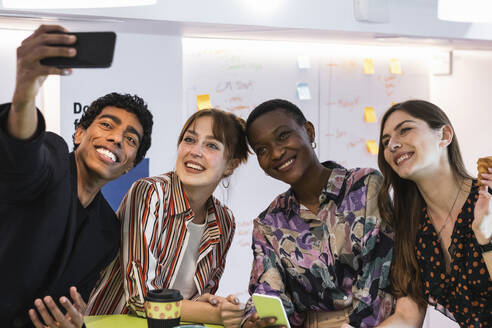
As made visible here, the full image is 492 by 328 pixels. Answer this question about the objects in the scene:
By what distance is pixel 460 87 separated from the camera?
5.35m

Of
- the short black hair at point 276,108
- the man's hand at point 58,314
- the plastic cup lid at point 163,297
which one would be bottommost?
→ the man's hand at point 58,314

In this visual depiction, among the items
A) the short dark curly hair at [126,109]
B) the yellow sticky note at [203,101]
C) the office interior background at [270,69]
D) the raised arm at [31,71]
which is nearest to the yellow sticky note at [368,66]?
the office interior background at [270,69]

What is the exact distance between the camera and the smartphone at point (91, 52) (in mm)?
1508

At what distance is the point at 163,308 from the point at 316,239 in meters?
0.74

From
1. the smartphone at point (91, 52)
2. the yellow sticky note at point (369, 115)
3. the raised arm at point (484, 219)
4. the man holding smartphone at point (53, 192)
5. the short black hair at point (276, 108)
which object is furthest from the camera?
the yellow sticky note at point (369, 115)

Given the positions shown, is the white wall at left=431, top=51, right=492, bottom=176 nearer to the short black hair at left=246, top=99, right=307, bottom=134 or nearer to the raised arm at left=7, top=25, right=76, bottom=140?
the short black hair at left=246, top=99, right=307, bottom=134

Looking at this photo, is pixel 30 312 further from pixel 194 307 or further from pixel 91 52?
pixel 91 52

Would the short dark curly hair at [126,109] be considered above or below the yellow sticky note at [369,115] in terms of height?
above

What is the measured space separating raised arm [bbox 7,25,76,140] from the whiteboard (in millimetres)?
2595

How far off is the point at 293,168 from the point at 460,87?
3363 millimetres

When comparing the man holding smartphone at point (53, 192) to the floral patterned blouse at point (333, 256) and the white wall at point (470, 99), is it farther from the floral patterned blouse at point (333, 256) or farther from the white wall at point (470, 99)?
the white wall at point (470, 99)

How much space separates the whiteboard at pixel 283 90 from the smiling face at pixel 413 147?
1.98 m

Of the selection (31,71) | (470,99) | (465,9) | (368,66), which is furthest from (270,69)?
(31,71)

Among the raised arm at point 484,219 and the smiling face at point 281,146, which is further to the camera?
the smiling face at point 281,146
